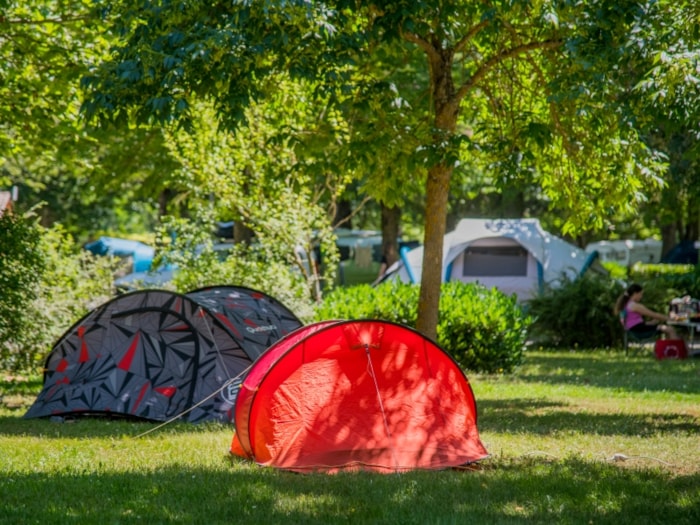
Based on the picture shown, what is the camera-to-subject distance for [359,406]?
728 centimetres

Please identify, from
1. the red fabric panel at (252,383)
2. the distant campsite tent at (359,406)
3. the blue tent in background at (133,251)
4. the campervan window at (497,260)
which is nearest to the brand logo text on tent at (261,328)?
the red fabric panel at (252,383)

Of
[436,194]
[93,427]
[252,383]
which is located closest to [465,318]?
[436,194]

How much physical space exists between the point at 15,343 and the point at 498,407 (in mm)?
6419

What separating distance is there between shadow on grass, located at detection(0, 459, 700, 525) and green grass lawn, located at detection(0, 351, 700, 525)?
1cm

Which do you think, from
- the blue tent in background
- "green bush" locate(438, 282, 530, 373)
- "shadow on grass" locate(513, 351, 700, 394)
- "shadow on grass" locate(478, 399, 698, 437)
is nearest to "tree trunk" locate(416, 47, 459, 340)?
"shadow on grass" locate(478, 399, 698, 437)

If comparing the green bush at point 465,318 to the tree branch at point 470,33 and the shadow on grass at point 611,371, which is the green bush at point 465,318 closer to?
the shadow on grass at point 611,371

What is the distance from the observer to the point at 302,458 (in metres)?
7.04

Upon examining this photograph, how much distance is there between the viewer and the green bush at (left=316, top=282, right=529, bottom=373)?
13.7 metres

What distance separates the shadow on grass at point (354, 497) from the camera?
554 cm

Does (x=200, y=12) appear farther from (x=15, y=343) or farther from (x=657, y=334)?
(x=657, y=334)

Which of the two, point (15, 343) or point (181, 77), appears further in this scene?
point (15, 343)

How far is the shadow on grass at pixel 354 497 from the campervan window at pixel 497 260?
14.1 m

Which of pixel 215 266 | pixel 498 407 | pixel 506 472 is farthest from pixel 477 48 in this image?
pixel 506 472

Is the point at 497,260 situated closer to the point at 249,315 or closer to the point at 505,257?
the point at 505,257
